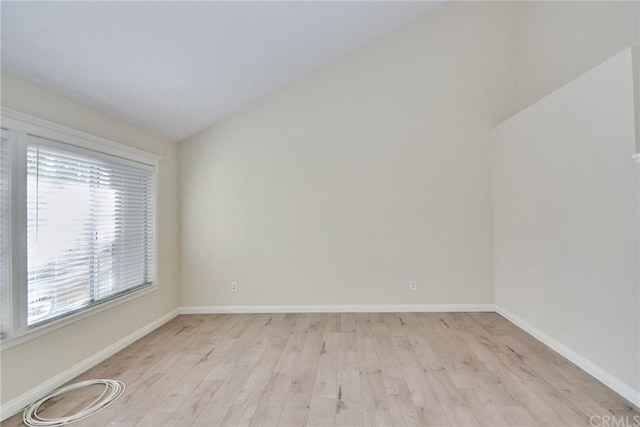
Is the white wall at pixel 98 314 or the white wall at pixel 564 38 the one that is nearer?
the white wall at pixel 98 314

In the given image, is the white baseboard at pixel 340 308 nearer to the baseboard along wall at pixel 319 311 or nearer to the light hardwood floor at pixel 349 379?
the baseboard along wall at pixel 319 311

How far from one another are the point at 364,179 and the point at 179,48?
2.52 meters

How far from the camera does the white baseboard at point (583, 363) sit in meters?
2.10

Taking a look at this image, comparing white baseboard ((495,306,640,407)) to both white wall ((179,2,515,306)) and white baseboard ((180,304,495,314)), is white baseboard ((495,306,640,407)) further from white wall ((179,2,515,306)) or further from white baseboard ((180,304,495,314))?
white wall ((179,2,515,306))

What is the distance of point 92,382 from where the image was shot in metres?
2.50

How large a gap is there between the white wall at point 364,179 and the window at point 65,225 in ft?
3.21

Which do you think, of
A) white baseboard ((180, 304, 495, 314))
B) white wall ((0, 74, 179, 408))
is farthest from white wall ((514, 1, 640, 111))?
white wall ((0, 74, 179, 408))

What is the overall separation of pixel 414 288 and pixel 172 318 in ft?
10.5

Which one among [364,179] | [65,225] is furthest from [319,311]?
[65,225]

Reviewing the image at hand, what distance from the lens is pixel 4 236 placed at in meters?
2.07

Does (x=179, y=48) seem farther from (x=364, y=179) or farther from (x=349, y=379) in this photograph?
(x=349, y=379)

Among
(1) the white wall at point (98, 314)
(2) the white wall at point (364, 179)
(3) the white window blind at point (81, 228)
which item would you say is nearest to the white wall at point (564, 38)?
(2) the white wall at point (364, 179)

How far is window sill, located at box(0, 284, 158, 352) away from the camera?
208 cm

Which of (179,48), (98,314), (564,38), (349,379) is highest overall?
(564,38)
